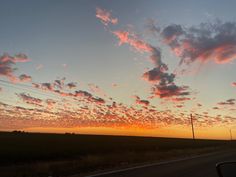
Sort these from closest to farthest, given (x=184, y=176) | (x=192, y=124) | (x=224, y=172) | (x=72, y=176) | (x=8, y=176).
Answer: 1. (x=224, y=172)
2. (x=184, y=176)
3. (x=72, y=176)
4. (x=8, y=176)
5. (x=192, y=124)

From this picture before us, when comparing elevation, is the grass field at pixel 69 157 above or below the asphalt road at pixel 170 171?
above

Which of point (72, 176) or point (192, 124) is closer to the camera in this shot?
point (72, 176)

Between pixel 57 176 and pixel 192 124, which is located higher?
pixel 192 124

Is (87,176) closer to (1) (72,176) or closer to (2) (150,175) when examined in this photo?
(1) (72,176)

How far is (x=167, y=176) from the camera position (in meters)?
14.8

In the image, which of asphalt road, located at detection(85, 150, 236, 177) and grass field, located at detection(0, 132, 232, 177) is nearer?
asphalt road, located at detection(85, 150, 236, 177)

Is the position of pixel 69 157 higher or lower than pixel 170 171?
higher

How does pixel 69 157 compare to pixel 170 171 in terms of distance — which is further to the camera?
pixel 69 157

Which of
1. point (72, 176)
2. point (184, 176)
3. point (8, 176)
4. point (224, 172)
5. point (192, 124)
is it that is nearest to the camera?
point (224, 172)

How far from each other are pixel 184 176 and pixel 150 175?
1.51 meters

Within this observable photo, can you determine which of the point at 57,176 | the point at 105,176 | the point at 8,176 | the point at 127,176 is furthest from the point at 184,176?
the point at 8,176

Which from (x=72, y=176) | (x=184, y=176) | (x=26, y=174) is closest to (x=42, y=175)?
(x=26, y=174)

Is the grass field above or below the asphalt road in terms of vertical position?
above

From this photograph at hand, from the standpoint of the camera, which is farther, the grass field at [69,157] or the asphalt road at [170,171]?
the grass field at [69,157]
